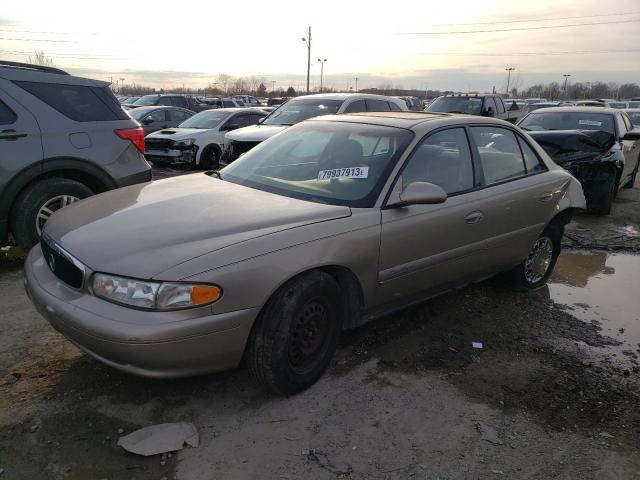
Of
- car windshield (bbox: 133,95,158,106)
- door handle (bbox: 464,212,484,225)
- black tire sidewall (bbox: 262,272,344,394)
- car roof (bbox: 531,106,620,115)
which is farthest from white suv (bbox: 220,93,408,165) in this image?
car windshield (bbox: 133,95,158,106)

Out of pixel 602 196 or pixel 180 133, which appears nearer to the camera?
pixel 602 196

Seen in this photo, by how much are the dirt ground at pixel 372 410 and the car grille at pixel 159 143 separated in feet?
26.5

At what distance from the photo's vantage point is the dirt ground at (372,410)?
2506 mm

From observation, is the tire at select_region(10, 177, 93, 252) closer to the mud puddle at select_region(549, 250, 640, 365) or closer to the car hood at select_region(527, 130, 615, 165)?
the mud puddle at select_region(549, 250, 640, 365)

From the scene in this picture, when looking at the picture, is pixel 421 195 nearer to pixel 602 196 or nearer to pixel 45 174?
pixel 45 174

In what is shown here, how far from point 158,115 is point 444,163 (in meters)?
13.4

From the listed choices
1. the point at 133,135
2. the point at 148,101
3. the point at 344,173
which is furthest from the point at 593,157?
the point at 148,101

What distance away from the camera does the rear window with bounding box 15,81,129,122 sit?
4.98m

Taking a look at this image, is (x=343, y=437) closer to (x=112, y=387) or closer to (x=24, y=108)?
(x=112, y=387)

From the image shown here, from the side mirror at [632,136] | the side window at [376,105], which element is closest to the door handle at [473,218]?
the side mirror at [632,136]

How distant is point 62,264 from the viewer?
9.55 ft

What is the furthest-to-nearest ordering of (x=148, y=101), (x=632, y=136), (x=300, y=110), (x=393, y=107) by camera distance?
(x=148, y=101)
(x=393, y=107)
(x=300, y=110)
(x=632, y=136)

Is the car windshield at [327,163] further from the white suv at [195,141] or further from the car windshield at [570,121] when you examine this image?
the white suv at [195,141]

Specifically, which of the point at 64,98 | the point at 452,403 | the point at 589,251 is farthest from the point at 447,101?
the point at 452,403
